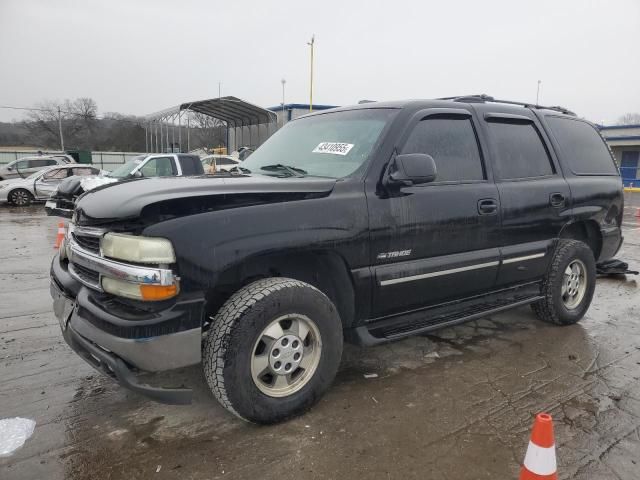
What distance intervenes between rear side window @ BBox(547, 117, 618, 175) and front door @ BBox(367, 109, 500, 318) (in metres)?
1.30

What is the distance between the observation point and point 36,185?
16.0m

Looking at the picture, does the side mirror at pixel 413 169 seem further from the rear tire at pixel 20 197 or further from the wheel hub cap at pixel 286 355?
the rear tire at pixel 20 197

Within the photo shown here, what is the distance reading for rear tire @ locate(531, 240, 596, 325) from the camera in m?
4.34

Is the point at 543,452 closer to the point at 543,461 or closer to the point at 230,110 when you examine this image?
the point at 543,461

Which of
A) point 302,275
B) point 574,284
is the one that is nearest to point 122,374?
point 302,275

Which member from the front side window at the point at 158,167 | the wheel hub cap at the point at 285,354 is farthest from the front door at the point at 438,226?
the front side window at the point at 158,167

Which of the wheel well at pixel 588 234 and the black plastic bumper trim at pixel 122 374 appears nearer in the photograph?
the black plastic bumper trim at pixel 122 374

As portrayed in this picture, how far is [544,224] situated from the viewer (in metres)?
4.13

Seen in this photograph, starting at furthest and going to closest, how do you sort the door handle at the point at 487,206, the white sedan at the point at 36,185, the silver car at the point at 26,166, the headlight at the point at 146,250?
the silver car at the point at 26,166 → the white sedan at the point at 36,185 → the door handle at the point at 487,206 → the headlight at the point at 146,250

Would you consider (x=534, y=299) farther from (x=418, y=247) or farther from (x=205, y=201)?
(x=205, y=201)

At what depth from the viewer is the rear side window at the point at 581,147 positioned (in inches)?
179

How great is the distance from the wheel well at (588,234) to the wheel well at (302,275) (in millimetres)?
2698

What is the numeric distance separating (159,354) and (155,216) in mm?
690

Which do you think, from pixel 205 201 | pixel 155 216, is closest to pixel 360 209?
pixel 205 201
